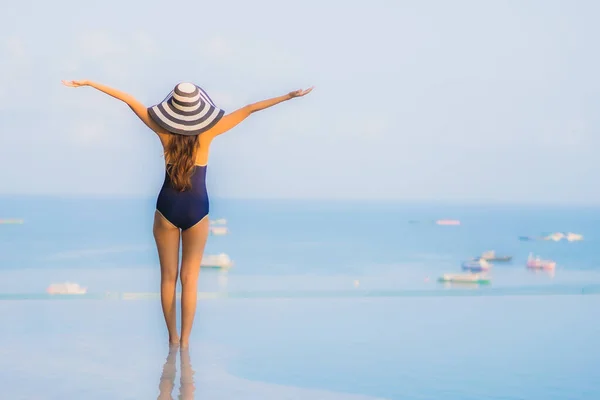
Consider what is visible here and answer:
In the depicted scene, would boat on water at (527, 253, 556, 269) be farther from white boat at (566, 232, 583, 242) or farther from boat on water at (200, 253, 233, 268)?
white boat at (566, 232, 583, 242)

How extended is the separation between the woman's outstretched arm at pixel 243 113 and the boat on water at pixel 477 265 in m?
9.02

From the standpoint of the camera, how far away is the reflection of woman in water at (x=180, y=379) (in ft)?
11.8

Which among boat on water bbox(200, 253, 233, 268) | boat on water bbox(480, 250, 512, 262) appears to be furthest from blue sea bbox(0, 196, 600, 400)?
boat on water bbox(480, 250, 512, 262)

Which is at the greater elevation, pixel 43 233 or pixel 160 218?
pixel 43 233

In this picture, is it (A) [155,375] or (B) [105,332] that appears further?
(B) [105,332]

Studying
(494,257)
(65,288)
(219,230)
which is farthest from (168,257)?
(219,230)

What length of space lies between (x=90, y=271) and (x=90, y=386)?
821 centimetres

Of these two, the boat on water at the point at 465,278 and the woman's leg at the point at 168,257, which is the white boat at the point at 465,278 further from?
the woman's leg at the point at 168,257

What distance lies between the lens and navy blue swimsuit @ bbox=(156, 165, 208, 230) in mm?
4180

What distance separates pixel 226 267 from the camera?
12883 millimetres

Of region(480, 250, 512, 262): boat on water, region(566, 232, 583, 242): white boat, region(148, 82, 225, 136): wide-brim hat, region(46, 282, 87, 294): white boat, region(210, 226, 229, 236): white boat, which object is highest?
region(210, 226, 229, 236): white boat

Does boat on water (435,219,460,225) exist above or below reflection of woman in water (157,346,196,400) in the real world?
above

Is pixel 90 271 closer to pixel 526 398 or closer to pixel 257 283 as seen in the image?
pixel 257 283

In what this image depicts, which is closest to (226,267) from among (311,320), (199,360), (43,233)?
(43,233)
